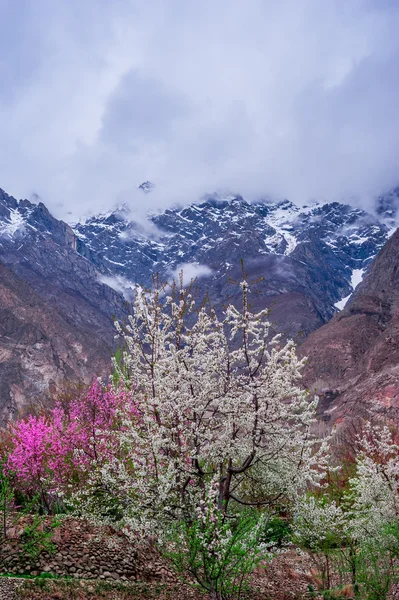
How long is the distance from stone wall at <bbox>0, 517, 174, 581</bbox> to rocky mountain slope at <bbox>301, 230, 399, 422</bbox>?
4824 cm

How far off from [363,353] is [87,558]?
299ft

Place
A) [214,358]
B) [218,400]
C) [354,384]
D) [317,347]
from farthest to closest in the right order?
[317,347] → [354,384] → [214,358] → [218,400]

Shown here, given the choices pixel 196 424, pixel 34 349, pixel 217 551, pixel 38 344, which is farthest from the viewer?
pixel 38 344

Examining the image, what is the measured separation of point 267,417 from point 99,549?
18.3 ft

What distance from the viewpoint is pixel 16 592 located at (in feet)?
26.5

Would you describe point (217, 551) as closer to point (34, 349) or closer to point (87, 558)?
point (87, 558)

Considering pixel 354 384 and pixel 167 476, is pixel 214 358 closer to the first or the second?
pixel 167 476

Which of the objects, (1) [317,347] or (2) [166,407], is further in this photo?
(1) [317,347]

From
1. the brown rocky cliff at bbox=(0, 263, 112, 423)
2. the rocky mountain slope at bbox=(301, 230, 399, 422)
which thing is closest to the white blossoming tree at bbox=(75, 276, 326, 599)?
the rocky mountain slope at bbox=(301, 230, 399, 422)

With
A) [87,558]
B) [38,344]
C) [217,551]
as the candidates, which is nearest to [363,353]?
[38,344]

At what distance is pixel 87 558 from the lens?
10578 mm

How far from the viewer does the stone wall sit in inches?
386

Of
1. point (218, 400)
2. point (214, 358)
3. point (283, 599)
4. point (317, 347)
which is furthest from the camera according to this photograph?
point (317, 347)

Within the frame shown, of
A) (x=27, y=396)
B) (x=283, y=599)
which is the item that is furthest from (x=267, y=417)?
(x=27, y=396)
